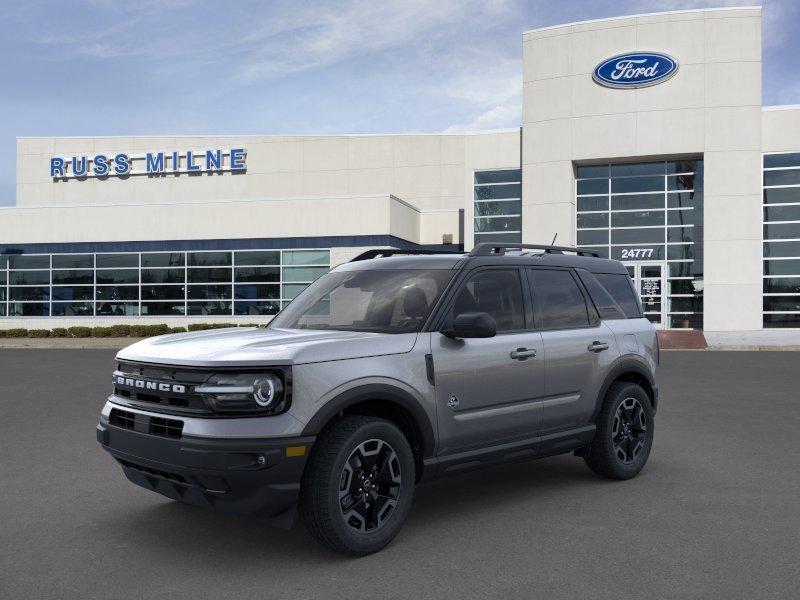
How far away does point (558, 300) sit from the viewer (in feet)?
21.9

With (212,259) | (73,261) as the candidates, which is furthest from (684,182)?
(73,261)

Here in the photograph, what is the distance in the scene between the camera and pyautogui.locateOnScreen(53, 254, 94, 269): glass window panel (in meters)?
38.5

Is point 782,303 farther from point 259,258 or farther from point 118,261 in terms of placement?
point 118,261

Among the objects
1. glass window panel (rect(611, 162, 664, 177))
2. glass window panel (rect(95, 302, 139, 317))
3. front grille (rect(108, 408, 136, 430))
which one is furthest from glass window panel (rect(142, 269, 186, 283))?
front grille (rect(108, 408, 136, 430))

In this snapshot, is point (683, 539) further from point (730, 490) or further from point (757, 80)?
point (757, 80)

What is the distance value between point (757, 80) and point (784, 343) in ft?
39.4

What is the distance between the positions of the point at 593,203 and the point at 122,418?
3205cm

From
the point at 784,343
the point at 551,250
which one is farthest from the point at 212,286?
the point at 551,250

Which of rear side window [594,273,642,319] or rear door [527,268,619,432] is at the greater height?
rear side window [594,273,642,319]

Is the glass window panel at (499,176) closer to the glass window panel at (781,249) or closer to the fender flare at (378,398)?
the glass window panel at (781,249)

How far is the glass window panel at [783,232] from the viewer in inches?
1294

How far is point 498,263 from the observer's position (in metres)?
6.27

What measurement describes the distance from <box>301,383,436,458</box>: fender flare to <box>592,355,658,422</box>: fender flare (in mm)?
2043

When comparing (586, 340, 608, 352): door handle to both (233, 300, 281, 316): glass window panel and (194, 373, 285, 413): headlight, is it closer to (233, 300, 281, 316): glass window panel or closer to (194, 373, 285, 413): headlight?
(194, 373, 285, 413): headlight
